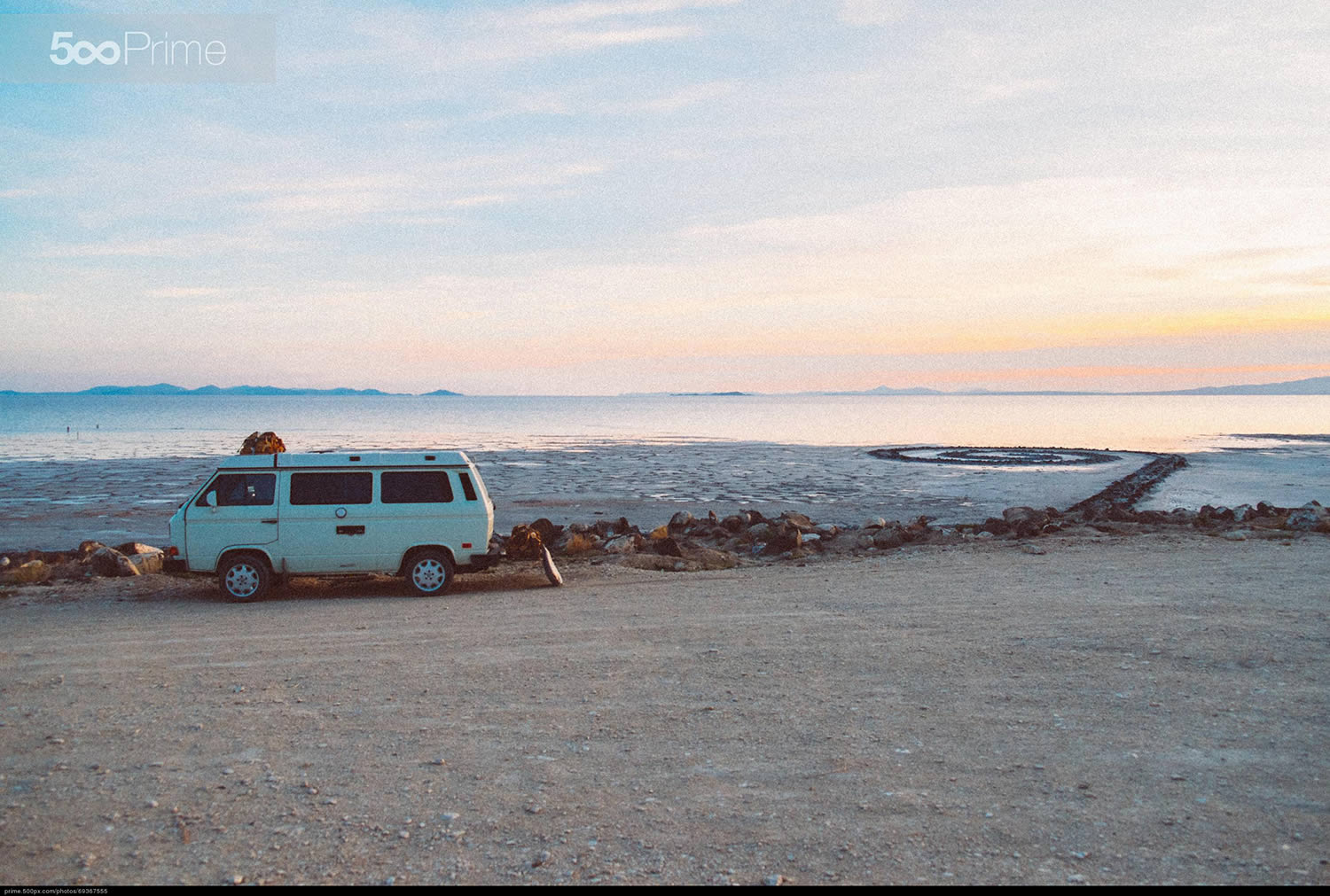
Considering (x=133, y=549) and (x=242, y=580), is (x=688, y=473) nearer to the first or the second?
(x=133, y=549)

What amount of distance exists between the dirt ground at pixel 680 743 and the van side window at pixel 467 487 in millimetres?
2107

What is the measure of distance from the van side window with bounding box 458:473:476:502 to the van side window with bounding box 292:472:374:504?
4.52 feet

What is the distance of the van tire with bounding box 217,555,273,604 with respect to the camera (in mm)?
13953

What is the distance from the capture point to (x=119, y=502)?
34031mm

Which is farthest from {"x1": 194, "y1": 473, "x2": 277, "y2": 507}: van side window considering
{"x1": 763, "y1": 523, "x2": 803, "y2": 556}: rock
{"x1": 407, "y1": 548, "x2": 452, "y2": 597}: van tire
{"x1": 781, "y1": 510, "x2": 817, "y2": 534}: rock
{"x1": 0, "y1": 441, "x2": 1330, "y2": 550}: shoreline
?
{"x1": 0, "y1": 441, "x2": 1330, "y2": 550}: shoreline

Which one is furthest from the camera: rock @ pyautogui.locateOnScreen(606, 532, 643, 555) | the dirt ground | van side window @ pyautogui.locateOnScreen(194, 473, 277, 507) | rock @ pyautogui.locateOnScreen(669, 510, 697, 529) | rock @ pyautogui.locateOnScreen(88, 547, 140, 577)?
rock @ pyautogui.locateOnScreen(669, 510, 697, 529)

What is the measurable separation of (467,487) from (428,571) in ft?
4.77

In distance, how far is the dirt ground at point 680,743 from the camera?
210 inches

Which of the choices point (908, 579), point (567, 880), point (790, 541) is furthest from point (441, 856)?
point (790, 541)

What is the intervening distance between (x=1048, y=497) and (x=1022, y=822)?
34156 millimetres

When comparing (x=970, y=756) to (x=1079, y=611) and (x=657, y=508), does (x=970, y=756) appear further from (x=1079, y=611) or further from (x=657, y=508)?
(x=657, y=508)

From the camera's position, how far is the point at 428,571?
47.1ft

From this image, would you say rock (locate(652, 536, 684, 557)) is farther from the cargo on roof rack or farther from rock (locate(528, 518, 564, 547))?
the cargo on roof rack

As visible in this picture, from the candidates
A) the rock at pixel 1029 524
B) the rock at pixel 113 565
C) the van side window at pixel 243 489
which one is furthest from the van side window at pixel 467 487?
the rock at pixel 1029 524
